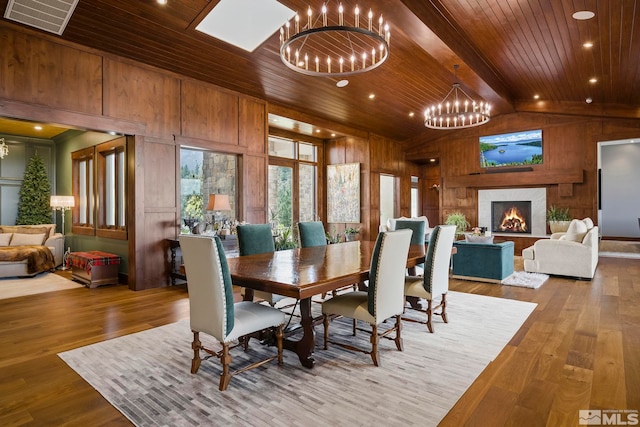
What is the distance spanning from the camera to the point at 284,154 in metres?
9.10

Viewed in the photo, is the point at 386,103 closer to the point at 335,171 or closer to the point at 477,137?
the point at 335,171

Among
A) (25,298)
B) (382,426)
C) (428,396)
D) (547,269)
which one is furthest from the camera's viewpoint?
(547,269)

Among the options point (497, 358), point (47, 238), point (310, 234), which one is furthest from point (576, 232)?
point (47, 238)

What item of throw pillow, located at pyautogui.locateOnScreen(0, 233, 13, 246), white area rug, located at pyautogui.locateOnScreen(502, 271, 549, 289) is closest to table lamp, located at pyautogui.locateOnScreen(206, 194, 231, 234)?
throw pillow, located at pyautogui.locateOnScreen(0, 233, 13, 246)

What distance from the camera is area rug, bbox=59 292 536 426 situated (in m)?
2.09

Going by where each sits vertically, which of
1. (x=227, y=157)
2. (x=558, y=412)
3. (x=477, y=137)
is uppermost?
(x=477, y=137)

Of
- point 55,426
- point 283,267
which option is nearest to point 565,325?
point 283,267

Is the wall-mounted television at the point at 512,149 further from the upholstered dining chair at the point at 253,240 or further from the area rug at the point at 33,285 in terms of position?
the area rug at the point at 33,285

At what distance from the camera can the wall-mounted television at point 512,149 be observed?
9391 mm

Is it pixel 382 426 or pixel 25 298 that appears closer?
pixel 382 426

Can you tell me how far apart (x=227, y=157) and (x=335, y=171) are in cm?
409

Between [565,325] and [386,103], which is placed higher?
Result: [386,103]

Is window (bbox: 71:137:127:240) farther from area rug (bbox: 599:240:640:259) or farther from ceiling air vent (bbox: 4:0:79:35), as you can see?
area rug (bbox: 599:240:640:259)

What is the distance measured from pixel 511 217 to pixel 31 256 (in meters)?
10.8
